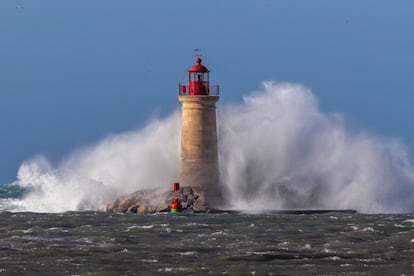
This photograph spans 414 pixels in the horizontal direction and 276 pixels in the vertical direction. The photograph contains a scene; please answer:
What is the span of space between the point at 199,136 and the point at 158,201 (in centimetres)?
361

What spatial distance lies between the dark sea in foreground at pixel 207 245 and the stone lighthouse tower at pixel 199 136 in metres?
4.16

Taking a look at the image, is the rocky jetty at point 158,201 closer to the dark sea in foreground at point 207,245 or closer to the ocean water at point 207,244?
the ocean water at point 207,244

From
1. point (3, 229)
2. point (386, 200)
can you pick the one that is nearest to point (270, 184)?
point (386, 200)

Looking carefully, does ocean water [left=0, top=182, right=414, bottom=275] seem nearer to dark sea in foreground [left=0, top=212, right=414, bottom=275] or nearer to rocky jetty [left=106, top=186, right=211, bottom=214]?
dark sea in foreground [left=0, top=212, right=414, bottom=275]

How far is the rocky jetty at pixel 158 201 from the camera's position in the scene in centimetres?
5491

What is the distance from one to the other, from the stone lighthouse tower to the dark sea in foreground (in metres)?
4.16

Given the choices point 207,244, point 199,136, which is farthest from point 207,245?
point 199,136

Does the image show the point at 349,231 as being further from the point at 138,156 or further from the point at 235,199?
the point at 138,156

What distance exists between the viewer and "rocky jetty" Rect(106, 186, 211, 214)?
54906 millimetres

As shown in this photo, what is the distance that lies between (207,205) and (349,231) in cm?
1291

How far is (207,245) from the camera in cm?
3956

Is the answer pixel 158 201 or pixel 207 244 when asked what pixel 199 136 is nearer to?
pixel 158 201

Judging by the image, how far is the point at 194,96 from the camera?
55.2 metres

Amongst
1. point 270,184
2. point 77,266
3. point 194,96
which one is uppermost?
point 194,96
